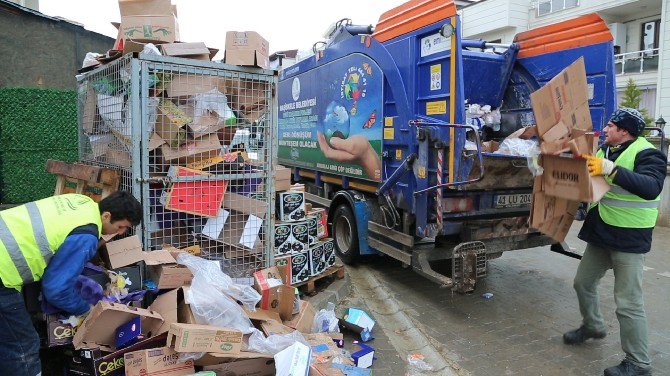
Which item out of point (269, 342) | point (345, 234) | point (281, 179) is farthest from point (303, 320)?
point (345, 234)

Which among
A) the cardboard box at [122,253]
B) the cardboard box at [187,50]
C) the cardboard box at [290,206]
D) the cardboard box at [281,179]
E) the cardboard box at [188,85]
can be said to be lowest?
the cardboard box at [122,253]

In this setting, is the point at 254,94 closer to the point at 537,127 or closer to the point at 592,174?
the point at 537,127

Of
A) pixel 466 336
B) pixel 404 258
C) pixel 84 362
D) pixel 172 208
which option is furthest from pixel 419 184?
pixel 84 362

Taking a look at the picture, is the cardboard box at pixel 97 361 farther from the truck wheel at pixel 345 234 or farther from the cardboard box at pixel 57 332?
the truck wheel at pixel 345 234

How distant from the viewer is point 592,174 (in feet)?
9.49

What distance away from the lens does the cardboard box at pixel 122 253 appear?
9.89 feet

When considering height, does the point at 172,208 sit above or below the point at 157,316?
above

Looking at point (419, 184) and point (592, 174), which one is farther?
point (419, 184)

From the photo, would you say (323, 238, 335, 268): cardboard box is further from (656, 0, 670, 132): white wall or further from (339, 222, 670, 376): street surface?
(656, 0, 670, 132): white wall

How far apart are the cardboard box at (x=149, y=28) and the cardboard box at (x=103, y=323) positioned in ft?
6.84

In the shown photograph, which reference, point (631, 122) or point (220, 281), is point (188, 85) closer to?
point (220, 281)

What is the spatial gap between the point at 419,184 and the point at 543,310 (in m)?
1.67

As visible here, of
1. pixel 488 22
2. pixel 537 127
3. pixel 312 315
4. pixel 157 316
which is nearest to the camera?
pixel 157 316

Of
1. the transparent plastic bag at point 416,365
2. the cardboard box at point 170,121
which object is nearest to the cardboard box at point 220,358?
the transparent plastic bag at point 416,365
